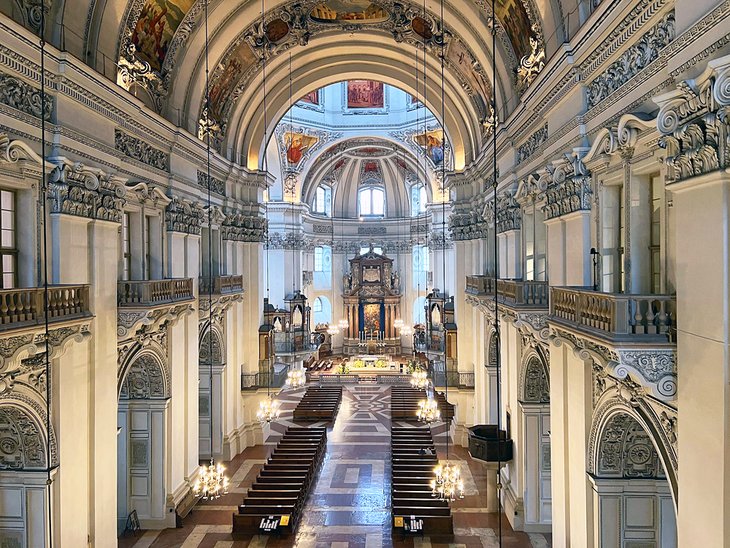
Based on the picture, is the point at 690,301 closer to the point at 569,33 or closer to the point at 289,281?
the point at 569,33

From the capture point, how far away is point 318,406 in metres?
23.2

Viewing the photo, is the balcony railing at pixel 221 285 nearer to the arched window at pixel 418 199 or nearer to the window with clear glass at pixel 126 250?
the window with clear glass at pixel 126 250

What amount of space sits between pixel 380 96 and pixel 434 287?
1189cm

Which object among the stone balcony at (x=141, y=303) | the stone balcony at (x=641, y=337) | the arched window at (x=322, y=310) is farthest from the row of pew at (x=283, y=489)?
the arched window at (x=322, y=310)

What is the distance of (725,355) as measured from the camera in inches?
177

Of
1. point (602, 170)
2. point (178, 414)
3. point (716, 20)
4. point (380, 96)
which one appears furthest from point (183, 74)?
point (380, 96)

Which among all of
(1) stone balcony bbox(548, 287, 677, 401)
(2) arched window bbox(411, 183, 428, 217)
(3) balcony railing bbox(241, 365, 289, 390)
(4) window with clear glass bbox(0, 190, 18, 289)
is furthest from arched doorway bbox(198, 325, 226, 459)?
(2) arched window bbox(411, 183, 428, 217)

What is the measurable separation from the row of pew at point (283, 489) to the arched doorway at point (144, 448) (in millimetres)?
1980

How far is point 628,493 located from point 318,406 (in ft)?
55.1

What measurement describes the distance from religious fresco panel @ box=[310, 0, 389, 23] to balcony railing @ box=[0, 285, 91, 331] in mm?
11809

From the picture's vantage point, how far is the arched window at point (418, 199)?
1435 inches

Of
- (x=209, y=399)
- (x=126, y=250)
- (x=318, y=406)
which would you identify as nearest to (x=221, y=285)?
(x=209, y=399)

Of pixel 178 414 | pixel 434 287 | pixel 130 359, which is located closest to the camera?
pixel 130 359

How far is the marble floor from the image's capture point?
484 inches
